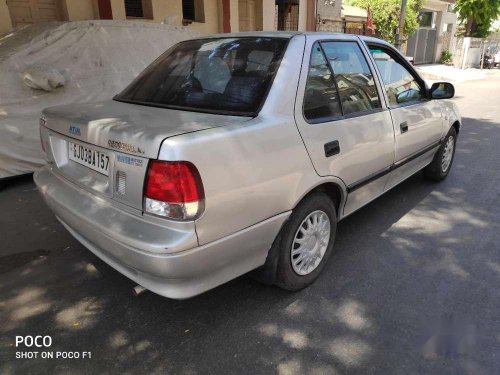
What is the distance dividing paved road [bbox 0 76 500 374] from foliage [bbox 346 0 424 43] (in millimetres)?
19187

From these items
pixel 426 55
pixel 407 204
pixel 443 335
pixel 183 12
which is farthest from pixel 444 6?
pixel 443 335

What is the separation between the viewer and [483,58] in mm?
24578

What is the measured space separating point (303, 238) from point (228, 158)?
96cm

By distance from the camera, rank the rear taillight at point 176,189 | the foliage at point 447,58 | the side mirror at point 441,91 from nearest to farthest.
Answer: the rear taillight at point 176,189
the side mirror at point 441,91
the foliage at point 447,58

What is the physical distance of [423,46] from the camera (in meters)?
26.0

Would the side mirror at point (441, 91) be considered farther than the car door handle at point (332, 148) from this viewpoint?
Yes

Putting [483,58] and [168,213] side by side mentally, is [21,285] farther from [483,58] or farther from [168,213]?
[483,58]

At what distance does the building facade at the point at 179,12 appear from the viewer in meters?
6.90

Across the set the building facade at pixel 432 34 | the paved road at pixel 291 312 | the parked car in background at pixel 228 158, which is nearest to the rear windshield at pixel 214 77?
the parked car in background at pixel 228 158

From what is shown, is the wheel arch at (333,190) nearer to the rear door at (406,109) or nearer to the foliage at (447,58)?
the rear door at (406,109)

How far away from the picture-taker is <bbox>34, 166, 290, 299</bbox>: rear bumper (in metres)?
1.96

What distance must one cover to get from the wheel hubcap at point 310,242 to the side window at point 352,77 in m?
0.82

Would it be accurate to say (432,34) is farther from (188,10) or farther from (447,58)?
(188,10)

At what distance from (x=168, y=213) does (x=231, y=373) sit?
0.94 metres
